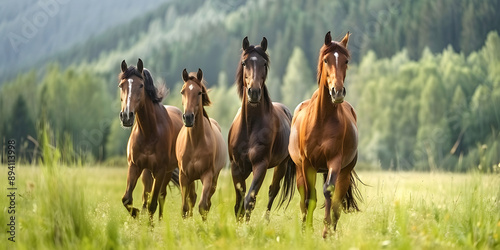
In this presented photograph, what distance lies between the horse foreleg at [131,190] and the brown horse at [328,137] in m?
2.50

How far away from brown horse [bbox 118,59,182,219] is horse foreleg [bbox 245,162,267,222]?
131cm

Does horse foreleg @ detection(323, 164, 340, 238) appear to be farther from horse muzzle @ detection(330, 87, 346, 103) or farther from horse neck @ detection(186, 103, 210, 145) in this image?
Result: horse neck @ detection(186, 103, 210, 145)

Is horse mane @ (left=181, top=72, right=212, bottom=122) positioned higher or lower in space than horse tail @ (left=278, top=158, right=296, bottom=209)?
higher

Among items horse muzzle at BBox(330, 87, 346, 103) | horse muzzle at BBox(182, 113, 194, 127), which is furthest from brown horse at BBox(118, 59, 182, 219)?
horse muzzle at BBox(330, 87, 346, 103)

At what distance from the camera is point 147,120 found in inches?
386

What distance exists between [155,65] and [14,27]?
1371 inches

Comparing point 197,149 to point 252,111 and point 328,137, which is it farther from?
point 328,137

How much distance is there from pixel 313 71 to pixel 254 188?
7503 cm

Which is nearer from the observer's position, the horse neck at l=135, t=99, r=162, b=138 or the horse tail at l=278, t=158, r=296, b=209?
the horse neck at l=135, t=99, r=162, b=138

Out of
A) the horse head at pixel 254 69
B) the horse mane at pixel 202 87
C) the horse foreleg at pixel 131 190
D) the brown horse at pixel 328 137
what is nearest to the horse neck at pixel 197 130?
the horse mane at pixel 202 87

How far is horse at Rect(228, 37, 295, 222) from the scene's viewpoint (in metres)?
9.02

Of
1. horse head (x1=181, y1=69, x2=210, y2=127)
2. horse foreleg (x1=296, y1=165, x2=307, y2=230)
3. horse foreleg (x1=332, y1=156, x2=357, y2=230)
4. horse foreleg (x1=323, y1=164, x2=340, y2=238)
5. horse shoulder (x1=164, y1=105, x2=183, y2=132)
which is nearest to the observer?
horse foreleg (x1=323, y1=164, x2=340, y2=238)

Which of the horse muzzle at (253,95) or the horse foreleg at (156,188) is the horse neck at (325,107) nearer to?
the horse muzzle at (253,95)

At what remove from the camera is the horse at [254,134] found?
902 centimetres
